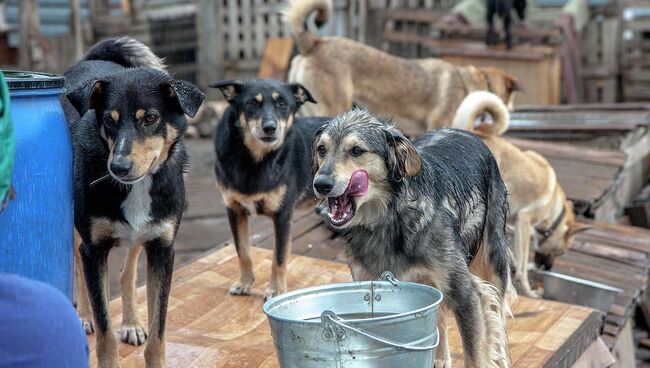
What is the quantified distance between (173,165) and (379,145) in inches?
37.2

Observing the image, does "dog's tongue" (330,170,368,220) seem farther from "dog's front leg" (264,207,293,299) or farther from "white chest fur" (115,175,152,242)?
"dog's front leg" (264,207,293,299)

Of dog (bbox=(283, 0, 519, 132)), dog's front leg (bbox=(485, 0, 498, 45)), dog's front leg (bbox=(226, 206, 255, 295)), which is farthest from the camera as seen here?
dog's front leg (bbox=(485, 0, 498, 45))

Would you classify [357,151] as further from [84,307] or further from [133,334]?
[84,307]

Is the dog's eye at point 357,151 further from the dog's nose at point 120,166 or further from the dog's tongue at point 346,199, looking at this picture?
the dog's nose at point 120,166

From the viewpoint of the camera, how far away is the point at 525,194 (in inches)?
274

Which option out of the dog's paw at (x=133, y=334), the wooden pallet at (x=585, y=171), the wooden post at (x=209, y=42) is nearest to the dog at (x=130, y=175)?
the dog's paw at (x=133, y=334)

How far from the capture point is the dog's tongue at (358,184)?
352 centimetres

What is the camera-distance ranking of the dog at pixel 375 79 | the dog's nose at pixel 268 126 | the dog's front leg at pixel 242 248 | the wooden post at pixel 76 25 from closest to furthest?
the dog's nose at pixel 268 126
the dog's front leg at pixel 242 248
the dog at pixel 375 79
the wooden post at pixel 76 25

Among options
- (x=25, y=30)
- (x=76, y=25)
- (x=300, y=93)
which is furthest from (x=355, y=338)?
(x=76, y=25)

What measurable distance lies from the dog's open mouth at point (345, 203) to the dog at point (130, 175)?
0.73 metres

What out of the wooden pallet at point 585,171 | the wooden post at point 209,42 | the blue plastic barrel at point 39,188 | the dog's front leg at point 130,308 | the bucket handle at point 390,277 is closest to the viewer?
the blue plastic barrel at point 39,188

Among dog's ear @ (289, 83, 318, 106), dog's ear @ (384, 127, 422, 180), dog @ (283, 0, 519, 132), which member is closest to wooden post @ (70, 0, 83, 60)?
dog @ (283, 0, 519, 132)

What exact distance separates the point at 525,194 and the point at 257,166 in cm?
250

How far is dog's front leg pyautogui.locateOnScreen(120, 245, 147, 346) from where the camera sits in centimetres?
454
